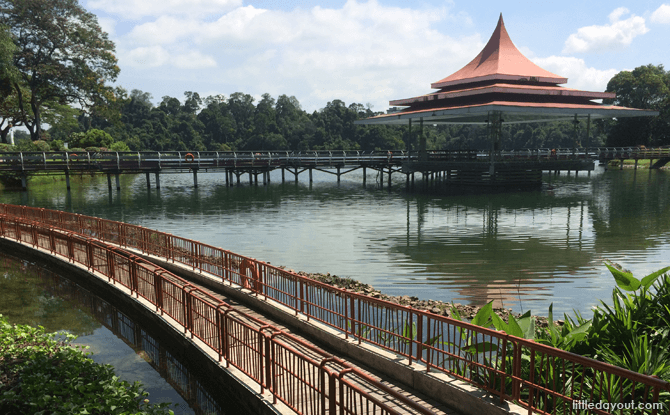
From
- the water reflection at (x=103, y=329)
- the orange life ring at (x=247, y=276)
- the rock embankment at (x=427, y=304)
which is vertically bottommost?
the water reflection at (x=103, y=329)

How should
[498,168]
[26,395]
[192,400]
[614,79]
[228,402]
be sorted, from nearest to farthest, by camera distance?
→ [26,395]
[228,402]
[192,400]
[498,168]
[614,79]

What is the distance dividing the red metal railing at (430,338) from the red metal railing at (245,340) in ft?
3.04

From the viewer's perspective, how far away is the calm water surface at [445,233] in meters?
14.9

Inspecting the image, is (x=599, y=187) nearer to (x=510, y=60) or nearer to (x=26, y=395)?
(x=510, y=60)

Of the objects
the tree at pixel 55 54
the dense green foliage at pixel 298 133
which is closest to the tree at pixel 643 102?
the dense green foliage at pixel 298 133

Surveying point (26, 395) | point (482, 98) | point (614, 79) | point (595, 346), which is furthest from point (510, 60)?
point (26, 395)

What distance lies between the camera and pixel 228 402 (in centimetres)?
779

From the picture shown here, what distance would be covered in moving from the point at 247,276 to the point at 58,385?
5374mm

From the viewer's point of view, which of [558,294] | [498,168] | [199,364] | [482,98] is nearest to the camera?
[199,364]

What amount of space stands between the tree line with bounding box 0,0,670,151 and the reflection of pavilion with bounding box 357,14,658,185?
3550mm

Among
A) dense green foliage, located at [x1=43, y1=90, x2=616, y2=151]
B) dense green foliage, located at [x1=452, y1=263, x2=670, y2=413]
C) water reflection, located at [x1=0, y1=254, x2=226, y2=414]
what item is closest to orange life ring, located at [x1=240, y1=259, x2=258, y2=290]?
water reflection, located at [x1=0, y1=254, x2=226, y2=414]

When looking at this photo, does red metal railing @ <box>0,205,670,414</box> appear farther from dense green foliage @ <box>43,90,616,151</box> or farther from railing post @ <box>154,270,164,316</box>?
dense green foliage @ <box>43,90,616,151</box>

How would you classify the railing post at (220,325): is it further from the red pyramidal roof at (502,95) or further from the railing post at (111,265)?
the red pyramidal roof at (502,95)

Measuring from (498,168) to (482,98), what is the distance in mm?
8184
